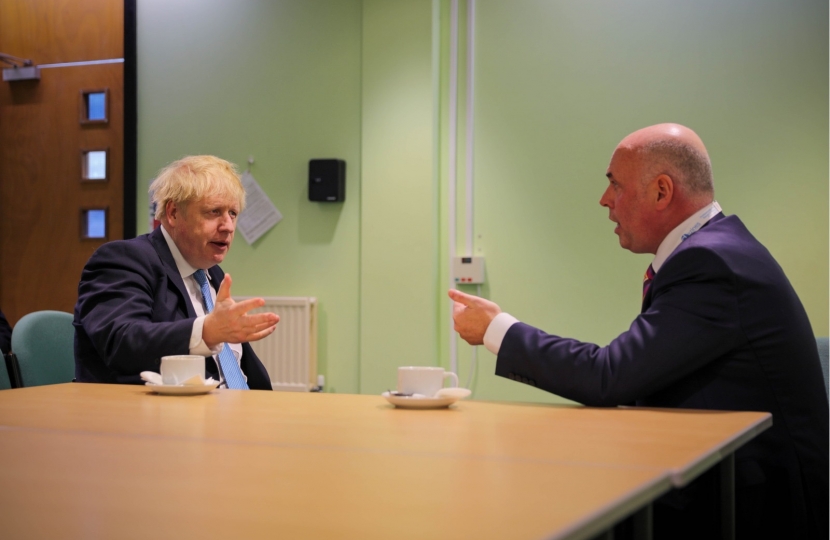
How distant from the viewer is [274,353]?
448 cm

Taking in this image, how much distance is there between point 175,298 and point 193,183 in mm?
421

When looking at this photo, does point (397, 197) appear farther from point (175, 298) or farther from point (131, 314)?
point (131, 314)

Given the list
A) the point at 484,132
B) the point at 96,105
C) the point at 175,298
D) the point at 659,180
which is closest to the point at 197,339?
Answer: the point at 175,298

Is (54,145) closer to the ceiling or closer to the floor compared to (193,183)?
closer to the ceiling

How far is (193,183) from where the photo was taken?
8.44 feet

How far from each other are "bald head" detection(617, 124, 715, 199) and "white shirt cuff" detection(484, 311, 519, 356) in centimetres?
57

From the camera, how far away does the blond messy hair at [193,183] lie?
2.55 meters

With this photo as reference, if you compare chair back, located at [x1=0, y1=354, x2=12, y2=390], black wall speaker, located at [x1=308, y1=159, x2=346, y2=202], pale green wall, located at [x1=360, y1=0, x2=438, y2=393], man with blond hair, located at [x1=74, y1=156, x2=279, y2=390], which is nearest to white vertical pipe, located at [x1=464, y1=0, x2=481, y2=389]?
pale green wall, located at [x1=360, y1=0, x2=438, y2=393]

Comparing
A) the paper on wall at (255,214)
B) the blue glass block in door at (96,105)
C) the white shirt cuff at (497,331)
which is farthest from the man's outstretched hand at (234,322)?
the blue glass block in door at (96,105)

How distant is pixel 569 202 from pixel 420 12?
49.2 inches

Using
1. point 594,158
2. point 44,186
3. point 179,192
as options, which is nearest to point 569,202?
point 594,158

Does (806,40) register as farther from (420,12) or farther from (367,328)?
(367,328)

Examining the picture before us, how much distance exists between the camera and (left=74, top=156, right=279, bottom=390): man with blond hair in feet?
6.54

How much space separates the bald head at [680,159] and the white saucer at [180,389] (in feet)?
3.90
